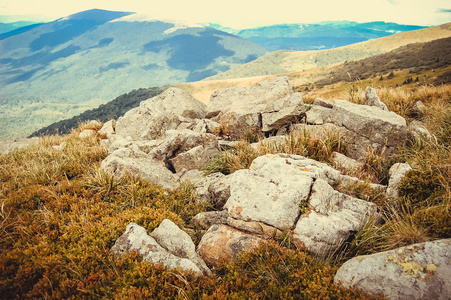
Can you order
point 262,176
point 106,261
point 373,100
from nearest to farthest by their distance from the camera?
point 106,261, point 262,176, point 373,100

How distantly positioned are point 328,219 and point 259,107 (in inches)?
290

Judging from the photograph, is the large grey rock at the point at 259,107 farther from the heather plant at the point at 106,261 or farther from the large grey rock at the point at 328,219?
the heather plant at the point at 106,261

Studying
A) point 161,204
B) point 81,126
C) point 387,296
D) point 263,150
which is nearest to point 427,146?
point 263,150

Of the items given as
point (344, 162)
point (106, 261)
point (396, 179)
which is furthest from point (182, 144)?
point (396, 179)

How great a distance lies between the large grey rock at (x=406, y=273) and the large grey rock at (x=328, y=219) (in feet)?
2.18

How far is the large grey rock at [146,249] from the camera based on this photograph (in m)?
4.26

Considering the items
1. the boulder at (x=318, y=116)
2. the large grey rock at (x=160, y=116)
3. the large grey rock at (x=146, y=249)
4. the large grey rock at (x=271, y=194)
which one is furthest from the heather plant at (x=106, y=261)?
the large grey rock at (x=160, y=116)

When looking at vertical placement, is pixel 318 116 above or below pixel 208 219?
above

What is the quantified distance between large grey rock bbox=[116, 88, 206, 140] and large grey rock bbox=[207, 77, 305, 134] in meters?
1.38

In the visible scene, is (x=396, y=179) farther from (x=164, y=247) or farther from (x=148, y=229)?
(x=148, y=229)

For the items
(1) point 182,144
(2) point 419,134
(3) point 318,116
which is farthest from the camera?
(3) point 318,116

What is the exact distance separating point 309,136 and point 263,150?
1803mm

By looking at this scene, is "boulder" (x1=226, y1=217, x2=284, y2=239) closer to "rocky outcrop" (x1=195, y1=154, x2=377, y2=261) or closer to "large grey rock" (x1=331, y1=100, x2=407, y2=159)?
"rocky outcrop" (x1=195, y1=154, x2=377, y2=261)

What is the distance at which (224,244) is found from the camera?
4.79 meters
